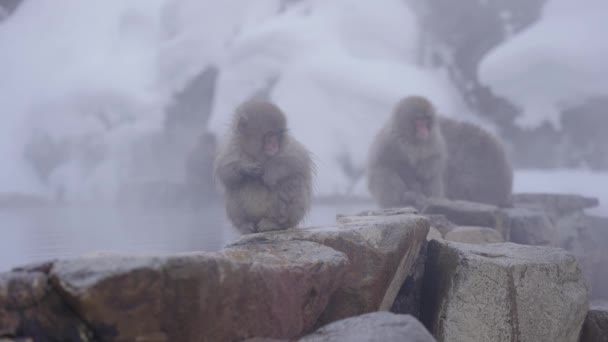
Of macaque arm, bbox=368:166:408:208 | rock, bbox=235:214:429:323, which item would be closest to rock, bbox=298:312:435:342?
rock, bbox=235:214:429:323

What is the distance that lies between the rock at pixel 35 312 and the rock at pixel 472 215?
11.4 ft

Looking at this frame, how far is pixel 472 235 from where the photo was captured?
3900 millimetres

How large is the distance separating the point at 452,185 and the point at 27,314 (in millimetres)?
5149

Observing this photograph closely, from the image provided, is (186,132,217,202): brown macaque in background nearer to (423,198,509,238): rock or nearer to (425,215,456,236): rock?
(423,198,509,238): rock

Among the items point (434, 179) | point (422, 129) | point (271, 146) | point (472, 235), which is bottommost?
point (472, 235)

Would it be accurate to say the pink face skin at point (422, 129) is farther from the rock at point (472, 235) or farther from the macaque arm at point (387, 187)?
the rock at point (472, 235)

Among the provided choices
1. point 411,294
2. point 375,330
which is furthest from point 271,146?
point 375,330

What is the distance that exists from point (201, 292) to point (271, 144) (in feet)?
5.04

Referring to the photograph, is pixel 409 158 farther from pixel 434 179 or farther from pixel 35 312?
pixel 35 312

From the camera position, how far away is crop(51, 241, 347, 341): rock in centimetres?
154

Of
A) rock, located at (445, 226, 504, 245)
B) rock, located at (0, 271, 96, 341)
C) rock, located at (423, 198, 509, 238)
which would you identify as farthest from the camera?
rock, located at (423, 198, 509, 238)

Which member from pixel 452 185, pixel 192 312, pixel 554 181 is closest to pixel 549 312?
pixel 192 312

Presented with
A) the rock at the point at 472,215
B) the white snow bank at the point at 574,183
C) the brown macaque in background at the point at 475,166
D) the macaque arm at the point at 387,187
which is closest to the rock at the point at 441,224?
the rock at the point at 472,215

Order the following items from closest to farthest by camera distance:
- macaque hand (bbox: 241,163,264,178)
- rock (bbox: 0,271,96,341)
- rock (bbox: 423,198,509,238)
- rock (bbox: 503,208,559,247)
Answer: rock (bbox: 0,271,96,341), macaque hand (bbox: 241,163,264,178), rock (bbox: 423,198,509,238), rock (bbox: 503,208,559,247)
